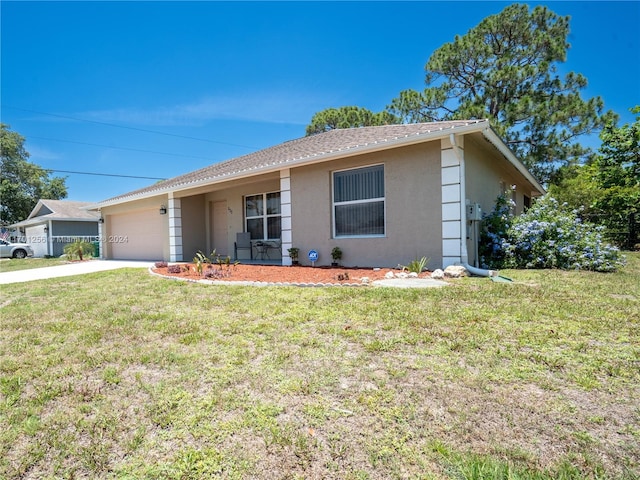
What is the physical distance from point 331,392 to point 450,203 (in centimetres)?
545

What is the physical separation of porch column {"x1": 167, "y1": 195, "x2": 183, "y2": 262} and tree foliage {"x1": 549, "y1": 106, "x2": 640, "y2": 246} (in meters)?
18.0

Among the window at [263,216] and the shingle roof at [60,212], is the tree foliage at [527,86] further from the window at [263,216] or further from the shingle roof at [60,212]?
the shingle roof at [60,212]

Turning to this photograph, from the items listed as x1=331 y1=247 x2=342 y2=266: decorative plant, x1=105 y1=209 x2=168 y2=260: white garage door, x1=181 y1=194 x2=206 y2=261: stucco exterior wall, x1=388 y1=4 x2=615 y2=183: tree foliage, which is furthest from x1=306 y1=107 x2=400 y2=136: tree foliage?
x1=331 y1=247 x2=342 y2=266: decorative plant

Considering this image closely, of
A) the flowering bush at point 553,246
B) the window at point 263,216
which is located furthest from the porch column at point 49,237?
the flowering bush at point 553,246

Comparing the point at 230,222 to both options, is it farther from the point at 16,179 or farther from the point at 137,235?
the point at 16,179

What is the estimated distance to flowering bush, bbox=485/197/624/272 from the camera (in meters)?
6.97

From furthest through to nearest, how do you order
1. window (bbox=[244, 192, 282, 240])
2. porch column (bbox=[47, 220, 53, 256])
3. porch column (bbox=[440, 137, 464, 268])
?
porch column (bbox=[47, 220, 53, 256]) < window (bbox=[244, 192, 282, 240]) < porch column (bbox=[440, 137, 464, 268])

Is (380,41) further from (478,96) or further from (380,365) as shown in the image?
(380,365)

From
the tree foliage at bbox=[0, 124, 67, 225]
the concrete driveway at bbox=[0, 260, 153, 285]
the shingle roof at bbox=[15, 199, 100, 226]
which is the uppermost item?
the tree foliage at bbox=[0, 124, 67, 225]

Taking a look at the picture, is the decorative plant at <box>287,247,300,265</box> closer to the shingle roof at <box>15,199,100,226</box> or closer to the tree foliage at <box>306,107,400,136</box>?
the tree foliage at <box>306,107,400,136</box>

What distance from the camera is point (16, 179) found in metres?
32.2

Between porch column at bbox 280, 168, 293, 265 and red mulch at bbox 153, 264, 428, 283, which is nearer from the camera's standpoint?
red mulch at bbox 153, 264, 428, 283

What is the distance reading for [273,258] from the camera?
461 inches

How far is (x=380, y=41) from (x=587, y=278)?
1120 cm
